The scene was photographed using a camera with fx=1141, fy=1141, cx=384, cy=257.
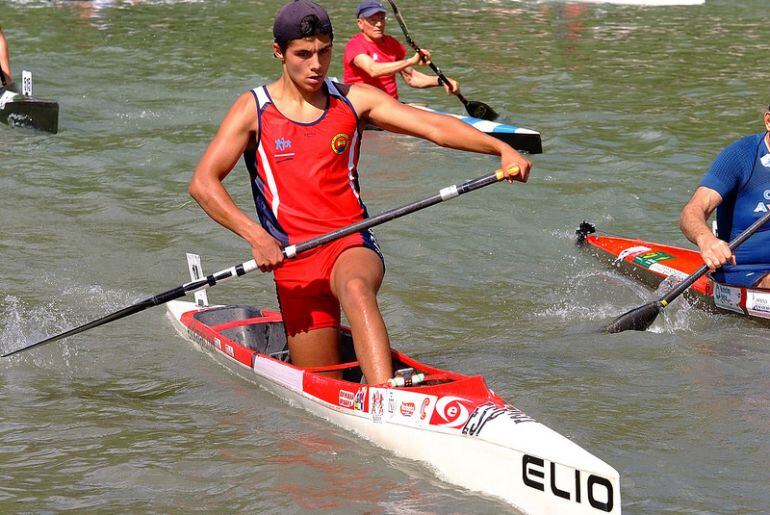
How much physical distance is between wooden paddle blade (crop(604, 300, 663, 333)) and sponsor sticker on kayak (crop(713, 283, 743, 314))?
384 millimetres

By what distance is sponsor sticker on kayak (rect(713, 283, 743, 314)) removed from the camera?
7227mm

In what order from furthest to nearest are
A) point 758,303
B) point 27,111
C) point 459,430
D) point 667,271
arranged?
point 27,111, point 667,271, point 758,303, point 459,430

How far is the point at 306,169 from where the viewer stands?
5.38 meters

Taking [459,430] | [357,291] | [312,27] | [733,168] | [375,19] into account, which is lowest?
[459,430]

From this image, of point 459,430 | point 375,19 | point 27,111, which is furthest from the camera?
point 27,111

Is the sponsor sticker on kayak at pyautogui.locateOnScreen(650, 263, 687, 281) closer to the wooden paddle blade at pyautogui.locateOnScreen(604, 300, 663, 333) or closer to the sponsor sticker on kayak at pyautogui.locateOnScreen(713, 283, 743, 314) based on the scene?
the sponsor sticker on kayak at pyautogui.locateOnScreen(713, 283, 743, 314)

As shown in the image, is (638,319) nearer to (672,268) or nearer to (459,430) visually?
(672,268)

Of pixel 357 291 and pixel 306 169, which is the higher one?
pixel 306 169

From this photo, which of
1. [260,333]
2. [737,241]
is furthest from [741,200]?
[260,333]

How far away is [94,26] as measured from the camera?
23984 millimetres

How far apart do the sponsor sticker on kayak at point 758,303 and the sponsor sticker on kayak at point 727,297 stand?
74 millimetres

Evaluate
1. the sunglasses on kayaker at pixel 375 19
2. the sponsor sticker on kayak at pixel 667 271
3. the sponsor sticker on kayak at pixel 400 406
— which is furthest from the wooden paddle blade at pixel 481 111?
the sponsor sticker on kayak at pixel 400 406

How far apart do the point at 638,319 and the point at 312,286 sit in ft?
8.83

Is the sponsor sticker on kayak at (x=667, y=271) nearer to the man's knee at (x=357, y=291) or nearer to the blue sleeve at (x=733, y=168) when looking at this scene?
the blue sleeve at (x=733, y=168)
